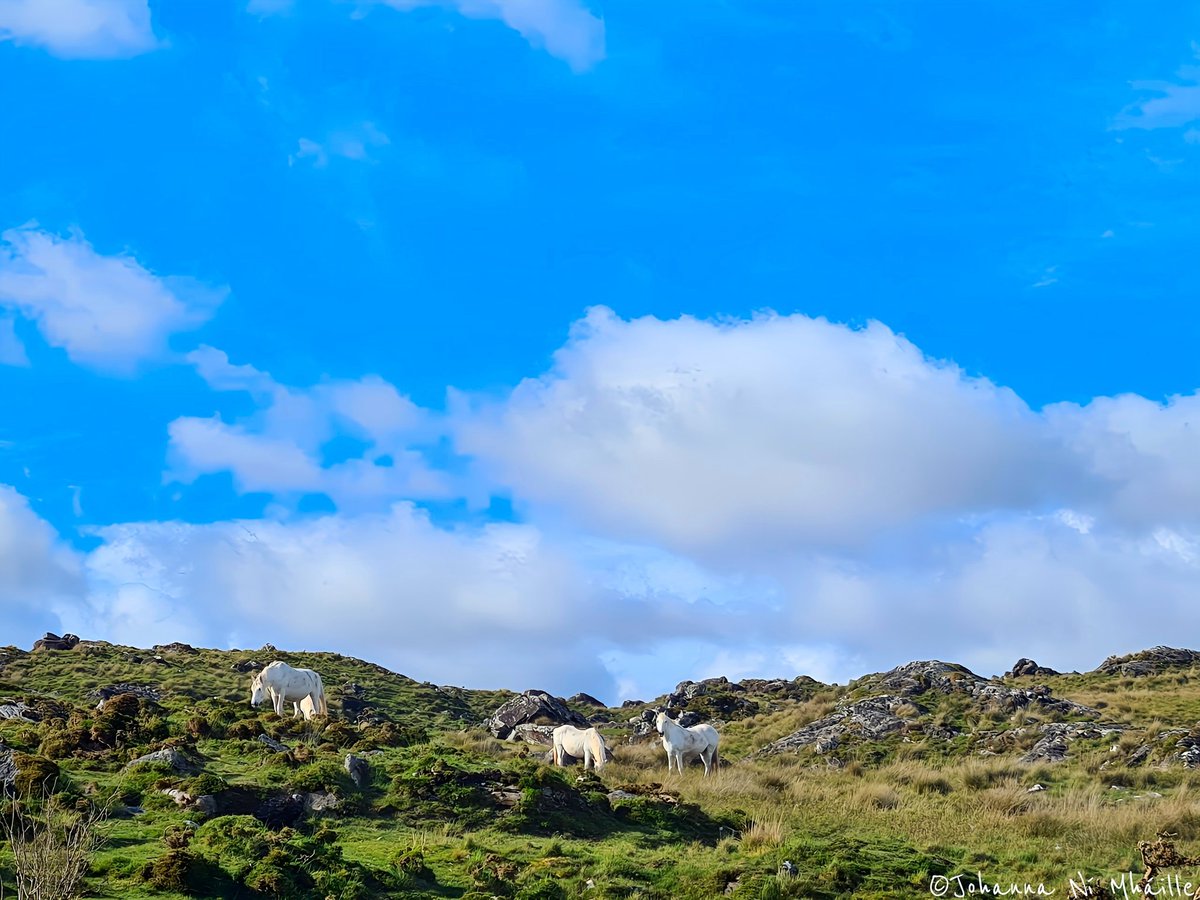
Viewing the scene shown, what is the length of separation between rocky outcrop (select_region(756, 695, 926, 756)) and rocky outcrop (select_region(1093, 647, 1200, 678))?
25.0m

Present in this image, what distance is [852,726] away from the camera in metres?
46.4

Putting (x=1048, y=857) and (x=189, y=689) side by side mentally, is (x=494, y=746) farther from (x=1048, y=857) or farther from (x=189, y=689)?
(x=189, y=689)

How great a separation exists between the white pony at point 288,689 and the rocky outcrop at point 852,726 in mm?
19417

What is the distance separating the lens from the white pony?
34875mm

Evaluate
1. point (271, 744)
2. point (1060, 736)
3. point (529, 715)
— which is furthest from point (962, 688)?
point (271, 744)

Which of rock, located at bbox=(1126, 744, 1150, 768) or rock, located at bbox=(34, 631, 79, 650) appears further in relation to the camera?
rock, located at bbox=(34, 631, 79, 650)

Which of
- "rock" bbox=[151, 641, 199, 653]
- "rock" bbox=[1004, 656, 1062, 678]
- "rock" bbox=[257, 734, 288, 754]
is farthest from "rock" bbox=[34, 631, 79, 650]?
"rock" bbox=[1004, 656, 1062, 678]

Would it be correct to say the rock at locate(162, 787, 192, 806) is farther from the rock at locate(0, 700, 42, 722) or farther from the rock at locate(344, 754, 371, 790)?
the rock at locate(0, 700, 42, 722)

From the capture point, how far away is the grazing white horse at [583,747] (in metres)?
30.5

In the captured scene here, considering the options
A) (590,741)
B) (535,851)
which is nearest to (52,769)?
(535,851)

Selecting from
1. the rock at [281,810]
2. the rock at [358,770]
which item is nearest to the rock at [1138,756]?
the rock at [358,770]

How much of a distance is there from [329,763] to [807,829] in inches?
424

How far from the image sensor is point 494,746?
34906 mm

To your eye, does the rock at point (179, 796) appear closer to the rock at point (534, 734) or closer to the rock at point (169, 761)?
the rock at point (169, 761)
